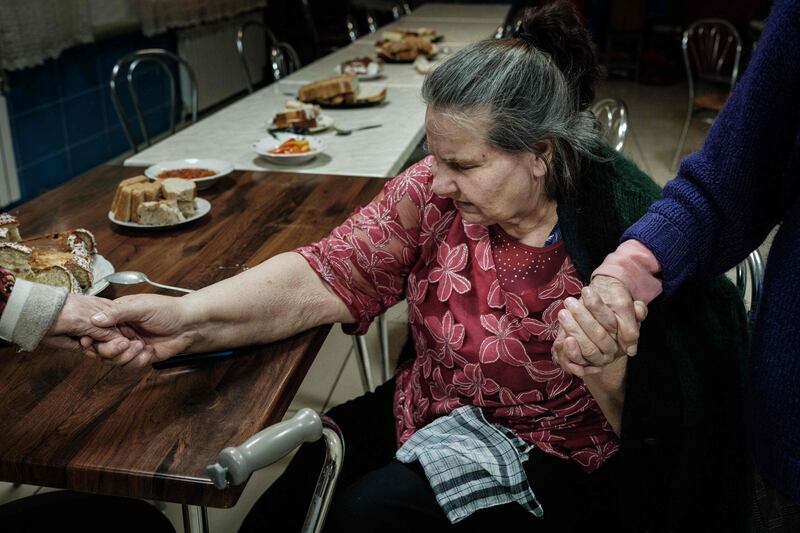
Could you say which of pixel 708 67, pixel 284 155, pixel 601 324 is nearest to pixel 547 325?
pixel 601 324

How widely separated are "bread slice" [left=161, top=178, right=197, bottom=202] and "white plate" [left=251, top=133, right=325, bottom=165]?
1.53 ft

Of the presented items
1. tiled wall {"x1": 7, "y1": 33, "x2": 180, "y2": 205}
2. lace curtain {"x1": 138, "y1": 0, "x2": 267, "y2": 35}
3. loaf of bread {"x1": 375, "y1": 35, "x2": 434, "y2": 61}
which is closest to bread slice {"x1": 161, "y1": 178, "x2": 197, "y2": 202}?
loaf of bread {"x1": 375, "y1": 35, "x2": 434, "y2": 61}

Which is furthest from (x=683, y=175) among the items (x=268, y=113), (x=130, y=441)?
(x=268, y=113)

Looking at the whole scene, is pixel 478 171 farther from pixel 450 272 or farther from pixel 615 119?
pixel 615 119

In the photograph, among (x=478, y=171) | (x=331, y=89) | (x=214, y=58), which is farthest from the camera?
(x=214, y=58)

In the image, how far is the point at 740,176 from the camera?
100 cm

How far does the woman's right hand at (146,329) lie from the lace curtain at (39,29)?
3209 mm

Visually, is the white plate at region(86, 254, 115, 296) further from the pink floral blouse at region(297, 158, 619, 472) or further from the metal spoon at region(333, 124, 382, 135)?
the metal spoon at region(333, 124, 382, 135)

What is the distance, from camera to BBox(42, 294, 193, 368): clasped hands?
1125 mm

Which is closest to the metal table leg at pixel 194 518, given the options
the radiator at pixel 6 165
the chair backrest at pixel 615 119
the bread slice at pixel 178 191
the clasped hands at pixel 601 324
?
the clasped hands at pixel 601 324

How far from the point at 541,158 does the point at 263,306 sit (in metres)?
0.51

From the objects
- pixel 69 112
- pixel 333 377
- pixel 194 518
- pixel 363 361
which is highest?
pixel 194 518

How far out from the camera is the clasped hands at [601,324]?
39.2 inches

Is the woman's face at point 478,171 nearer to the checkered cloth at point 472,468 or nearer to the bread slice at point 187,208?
the checkered cloth at point 472,468
